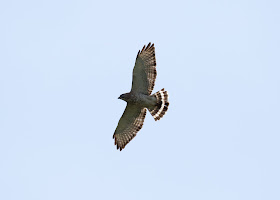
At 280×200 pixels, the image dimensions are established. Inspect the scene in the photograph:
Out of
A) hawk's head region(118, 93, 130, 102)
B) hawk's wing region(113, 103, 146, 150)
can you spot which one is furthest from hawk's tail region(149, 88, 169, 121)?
hawk's head region(118, 93, 130, 102)

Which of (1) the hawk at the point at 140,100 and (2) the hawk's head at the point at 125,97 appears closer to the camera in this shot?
(1) the hawk at the point at 140,100

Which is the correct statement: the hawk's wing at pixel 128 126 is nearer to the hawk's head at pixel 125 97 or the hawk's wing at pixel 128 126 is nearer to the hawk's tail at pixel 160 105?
the hawk's tail at pixel 160 105

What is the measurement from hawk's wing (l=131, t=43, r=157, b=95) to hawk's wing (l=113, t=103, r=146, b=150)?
712 millimetres

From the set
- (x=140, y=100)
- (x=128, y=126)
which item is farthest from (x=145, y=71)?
(x=128, y=126)

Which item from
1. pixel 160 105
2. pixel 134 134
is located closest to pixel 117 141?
pixel 134 134

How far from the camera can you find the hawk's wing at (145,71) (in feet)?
57.8

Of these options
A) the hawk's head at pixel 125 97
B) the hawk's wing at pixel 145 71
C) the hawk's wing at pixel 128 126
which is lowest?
the hawk's wing at pixel 128 126

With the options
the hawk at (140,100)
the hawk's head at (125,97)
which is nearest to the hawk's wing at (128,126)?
the hawk at (140,100)

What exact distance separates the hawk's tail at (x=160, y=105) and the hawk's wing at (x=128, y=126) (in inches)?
12.9

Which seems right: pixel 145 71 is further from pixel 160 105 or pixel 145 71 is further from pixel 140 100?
pixel 160 105

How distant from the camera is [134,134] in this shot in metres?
18.6

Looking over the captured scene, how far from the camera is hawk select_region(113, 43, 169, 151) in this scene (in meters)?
17.7

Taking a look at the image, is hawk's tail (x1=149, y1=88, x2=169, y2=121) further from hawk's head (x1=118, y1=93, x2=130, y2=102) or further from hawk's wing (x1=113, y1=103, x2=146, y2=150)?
A: hawk's head (x1=118, y1=93, x2=130, y2=102)

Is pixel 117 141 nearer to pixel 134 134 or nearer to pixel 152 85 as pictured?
pixel 134 134
